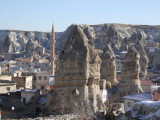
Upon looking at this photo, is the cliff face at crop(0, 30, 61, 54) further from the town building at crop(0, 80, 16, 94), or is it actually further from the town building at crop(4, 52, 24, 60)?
the town building at crop(0, 80, 16, 94)

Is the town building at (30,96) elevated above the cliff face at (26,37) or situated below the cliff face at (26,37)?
below

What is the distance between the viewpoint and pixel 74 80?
2383 cm

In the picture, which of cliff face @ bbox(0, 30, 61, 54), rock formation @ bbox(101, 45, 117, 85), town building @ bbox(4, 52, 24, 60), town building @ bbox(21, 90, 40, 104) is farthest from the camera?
cliff face @ bbox(0, 30, 61, 54)

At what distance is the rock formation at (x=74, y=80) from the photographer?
23.7 metres

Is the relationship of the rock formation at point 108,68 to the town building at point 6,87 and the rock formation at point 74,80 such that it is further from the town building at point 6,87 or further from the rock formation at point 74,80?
the rock formation at point 74,80

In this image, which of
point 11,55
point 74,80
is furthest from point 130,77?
point 11,55

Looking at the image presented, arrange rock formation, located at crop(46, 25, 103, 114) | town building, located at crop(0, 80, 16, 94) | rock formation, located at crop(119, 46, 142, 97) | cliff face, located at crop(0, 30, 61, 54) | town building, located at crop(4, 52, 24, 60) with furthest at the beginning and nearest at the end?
cliff face, located at crop(0, 30, 61, 54) → town building, located at crop(4, 52, 24, 60) → rock formation, located at crop(119, 46, 142, 97) → town building, located at crop(0, 80, 16, 94) → rock formation, located at crop(46, 25, 103, 114)

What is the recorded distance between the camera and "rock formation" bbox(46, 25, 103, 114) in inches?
931

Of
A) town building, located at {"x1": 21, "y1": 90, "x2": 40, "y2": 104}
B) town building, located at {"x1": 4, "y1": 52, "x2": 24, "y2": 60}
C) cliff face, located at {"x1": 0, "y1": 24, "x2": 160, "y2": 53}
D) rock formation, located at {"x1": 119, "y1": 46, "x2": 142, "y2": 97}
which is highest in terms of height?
cliff face, located at {"x1": 0, "y1": 24, "x2": 160, "y2": 53}

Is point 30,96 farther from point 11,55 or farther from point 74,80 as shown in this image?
point 11,55

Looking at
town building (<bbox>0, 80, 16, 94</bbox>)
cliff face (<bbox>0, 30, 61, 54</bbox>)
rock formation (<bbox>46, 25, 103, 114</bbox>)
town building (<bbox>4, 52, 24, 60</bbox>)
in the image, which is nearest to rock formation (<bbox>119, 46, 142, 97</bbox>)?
rock formation (<bbox>46, 25, 103, 114</bbox>)

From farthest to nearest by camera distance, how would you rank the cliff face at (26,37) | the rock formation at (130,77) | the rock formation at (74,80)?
the cliff face at (26,37) < the rock formation at (130,77) < the rock formation at (74,80)

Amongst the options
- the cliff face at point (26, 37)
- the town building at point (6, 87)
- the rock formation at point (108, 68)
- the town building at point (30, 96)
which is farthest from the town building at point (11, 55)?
the town building at point (30, 96)

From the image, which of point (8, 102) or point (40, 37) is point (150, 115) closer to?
point (8, 102)
